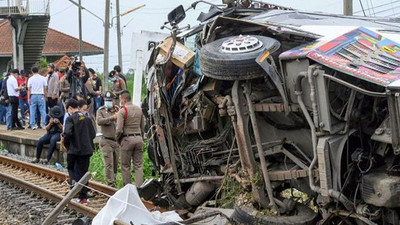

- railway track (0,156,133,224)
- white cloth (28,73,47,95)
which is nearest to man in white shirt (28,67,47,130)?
white cloth (28,73,47,95)

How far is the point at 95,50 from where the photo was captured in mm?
54562

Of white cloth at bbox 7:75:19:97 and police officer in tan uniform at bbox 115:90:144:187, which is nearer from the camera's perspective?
police officer in tan uniform at bbox 115:90:144:187

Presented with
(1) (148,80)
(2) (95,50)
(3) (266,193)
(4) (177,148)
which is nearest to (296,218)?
(3) (266,193)

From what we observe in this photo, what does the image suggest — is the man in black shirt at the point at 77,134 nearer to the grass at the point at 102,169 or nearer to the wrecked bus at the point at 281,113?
the wrecked bus at the point at 281,113

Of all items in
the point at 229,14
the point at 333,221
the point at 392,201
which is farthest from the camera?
the point at 229,14

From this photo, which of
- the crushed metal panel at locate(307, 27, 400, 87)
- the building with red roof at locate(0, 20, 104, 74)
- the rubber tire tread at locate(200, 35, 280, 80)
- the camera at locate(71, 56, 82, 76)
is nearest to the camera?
the crushed metal panel at locate(307, 27, 400, 87)

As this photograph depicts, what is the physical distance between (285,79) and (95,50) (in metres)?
48.9

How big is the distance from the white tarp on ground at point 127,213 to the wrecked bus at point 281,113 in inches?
25.9

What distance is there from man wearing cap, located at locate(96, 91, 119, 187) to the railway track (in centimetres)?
47

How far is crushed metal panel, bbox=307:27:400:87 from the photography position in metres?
5.99

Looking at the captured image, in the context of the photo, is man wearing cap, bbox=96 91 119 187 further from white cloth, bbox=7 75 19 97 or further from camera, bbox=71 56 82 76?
white cloth, bbox=7 75 19 97

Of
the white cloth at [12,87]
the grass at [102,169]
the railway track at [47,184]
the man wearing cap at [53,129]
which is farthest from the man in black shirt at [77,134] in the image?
the white cloth at [12,87]

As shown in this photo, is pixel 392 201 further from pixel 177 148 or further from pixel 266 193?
pixel 177 148

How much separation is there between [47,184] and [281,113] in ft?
24.4
